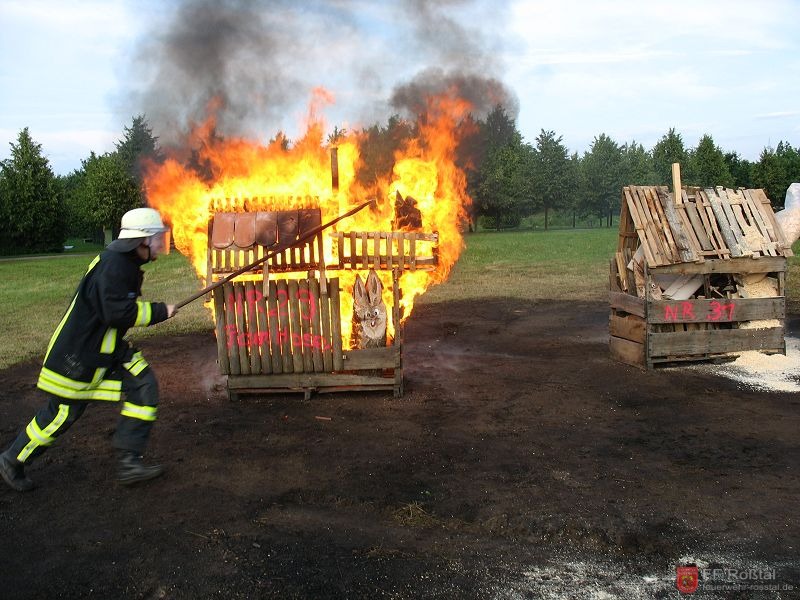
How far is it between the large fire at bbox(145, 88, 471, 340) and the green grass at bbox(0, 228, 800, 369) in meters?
3.72

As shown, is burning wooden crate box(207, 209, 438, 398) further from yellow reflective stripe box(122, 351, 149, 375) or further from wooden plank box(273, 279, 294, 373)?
yellow reflective stripe box(122, 351, 149, 375)

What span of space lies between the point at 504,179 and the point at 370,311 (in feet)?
154

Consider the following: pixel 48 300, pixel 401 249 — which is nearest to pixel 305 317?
pixel 401 249

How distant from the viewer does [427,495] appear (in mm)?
5062

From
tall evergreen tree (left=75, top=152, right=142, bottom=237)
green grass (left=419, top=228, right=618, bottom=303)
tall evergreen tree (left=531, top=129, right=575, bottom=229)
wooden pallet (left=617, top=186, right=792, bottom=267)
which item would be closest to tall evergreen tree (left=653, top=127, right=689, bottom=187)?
tall evergreen tree (left=531, top=129, right=575, bottom=229)

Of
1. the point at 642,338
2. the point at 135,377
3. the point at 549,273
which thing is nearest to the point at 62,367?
the point at 135,377

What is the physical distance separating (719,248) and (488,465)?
5.41 m

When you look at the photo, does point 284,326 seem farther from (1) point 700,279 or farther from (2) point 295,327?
(1) point 700,279

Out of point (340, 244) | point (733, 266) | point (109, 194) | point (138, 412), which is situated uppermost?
point (109, 194)

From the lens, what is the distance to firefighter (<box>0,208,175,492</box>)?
5125mm

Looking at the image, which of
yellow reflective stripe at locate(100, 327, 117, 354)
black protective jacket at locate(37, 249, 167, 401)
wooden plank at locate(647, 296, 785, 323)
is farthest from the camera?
wooden plank at locate(647, 296, 785, 323)

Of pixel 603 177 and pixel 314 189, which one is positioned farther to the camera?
pixel 603 177
